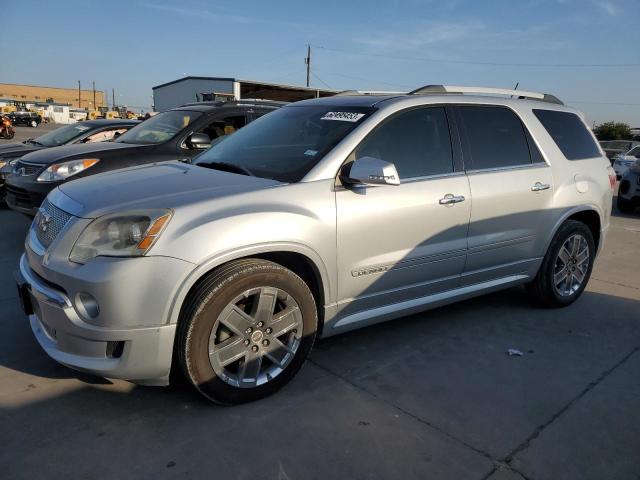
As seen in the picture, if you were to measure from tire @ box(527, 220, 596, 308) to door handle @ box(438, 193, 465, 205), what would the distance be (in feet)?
4.22

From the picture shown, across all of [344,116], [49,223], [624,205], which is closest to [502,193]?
[344,116]

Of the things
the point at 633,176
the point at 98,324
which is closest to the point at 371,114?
the point at 98,324

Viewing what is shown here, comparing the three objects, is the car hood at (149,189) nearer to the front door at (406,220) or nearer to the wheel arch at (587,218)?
the front door at (406,220)

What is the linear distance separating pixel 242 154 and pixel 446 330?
6.73ft

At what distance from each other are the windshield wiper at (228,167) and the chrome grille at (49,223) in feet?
3.23

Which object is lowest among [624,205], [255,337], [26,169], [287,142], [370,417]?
[370,417]

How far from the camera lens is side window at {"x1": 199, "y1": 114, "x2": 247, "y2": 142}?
641 cm

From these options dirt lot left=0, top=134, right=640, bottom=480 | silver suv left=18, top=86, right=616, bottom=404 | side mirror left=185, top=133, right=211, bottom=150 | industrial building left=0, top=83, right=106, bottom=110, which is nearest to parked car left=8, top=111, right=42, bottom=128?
side mirror left=185, top=133, right=211, bottom=150

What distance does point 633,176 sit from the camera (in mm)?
10375

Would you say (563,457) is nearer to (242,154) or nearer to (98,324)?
(98,324)

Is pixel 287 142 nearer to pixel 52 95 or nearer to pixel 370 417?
pixel 370 417

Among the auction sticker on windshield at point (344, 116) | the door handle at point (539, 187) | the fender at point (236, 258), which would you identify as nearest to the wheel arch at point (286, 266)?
the fender at point (236, 258)

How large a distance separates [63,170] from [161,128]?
1331mm

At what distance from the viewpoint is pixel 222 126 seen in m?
6.53
